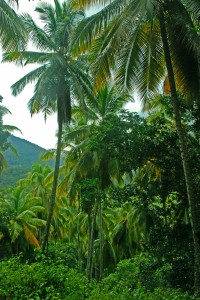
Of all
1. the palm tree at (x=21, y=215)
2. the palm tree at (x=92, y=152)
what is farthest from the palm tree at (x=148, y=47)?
the palm tree at (x=21, y=215)

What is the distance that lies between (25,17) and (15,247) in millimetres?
15743

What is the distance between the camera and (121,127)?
1205 cm

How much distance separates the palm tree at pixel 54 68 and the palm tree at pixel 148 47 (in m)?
5.41

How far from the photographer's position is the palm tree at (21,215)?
25.5 metres

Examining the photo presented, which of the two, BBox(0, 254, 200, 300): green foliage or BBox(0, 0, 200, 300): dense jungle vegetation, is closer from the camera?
BBox(0, 254, 200, 300): green foliage

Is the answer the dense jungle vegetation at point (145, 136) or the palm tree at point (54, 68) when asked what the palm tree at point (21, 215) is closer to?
the palm tree at point (54, 68)

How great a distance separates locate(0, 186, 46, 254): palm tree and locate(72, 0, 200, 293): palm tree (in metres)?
14.7

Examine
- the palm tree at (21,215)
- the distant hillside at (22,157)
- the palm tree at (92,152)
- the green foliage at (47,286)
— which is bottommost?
the green foliage at (47,286)

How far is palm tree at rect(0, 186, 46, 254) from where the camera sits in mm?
25547

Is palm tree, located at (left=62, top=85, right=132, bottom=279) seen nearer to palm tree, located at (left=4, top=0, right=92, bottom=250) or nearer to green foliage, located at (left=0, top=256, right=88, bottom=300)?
palm tree, located at (left=4, top=0, right=92, bottom=250)

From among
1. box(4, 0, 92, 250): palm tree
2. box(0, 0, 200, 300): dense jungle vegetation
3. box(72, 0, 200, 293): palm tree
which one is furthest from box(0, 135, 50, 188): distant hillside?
box(72, 0, 200, 293): palm tree

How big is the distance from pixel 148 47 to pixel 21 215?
15967mm

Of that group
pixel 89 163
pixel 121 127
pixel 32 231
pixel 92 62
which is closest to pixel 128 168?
pixel 121 127

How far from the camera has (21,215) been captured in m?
25.8
